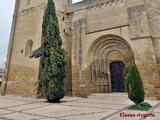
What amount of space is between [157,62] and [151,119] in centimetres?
530

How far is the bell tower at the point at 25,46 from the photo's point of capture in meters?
9.49

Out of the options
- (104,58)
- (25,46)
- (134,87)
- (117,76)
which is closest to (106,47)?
(104,58)

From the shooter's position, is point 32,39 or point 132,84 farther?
point 32,39

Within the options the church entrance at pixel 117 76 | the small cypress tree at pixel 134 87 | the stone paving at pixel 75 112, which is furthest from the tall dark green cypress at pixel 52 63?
the church entrance at pixel 117 76

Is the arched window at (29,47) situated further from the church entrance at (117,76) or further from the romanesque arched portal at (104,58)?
the church entrance at (117,76)

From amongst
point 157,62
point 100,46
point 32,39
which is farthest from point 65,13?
point 157,62

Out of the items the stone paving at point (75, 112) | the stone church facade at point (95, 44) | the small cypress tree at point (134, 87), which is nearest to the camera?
the stone paving at point (75, 112)

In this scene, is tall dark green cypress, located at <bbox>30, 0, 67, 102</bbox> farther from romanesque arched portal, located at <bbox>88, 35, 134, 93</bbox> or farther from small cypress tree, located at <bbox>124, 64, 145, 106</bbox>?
small cypress tree, located at <bbox>124, 64, 145, 106</bbox>

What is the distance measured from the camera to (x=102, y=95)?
868cm

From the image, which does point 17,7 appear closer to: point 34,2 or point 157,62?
point 34,2

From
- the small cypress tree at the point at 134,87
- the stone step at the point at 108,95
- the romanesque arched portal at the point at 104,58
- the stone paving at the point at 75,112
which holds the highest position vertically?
the romanesque arched portal at the point at 104,58

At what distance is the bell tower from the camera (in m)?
9.49

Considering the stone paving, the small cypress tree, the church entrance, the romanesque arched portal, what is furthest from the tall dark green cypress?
the church entrance

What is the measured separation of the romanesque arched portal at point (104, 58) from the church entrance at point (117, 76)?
0.21 m
